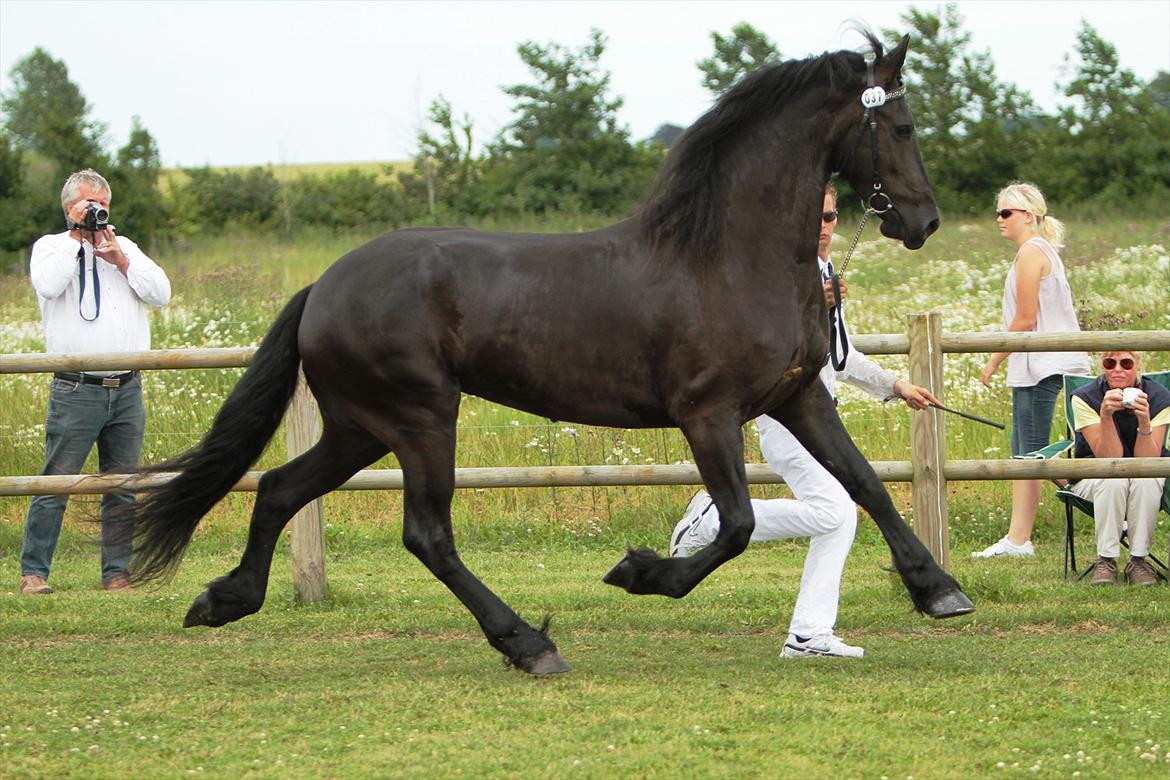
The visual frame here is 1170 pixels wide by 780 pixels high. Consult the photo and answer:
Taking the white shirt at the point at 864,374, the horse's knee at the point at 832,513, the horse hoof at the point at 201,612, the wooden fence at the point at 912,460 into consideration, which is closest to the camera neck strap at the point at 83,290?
the wooden fence at the point at 912,460

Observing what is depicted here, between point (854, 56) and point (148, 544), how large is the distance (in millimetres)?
3256

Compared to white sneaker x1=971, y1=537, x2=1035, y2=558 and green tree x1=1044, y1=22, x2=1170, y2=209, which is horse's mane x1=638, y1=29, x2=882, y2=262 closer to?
white sneaker x1=971, y1=537, x2=1035, y2=558

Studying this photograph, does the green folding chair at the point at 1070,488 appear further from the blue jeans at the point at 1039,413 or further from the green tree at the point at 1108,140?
the green tree at the point at 1108,140

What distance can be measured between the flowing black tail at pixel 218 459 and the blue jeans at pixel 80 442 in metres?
1.38

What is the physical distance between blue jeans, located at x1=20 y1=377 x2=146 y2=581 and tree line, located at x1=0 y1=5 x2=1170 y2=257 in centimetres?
1911

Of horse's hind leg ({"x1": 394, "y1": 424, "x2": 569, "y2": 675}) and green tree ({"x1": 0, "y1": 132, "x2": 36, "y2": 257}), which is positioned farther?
green tree ({"x1": 0, "y1": 132, "x2": 36, "y2": 257})

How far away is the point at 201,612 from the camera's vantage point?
558cm

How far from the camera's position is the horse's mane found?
5086mm

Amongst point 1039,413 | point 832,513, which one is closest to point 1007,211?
point 1039,413

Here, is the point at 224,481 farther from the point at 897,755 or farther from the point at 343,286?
the point at 897,755

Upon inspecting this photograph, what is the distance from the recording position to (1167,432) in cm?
711

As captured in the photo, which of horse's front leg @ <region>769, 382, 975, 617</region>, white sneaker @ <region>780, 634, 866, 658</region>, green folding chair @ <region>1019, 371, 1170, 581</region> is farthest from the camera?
green folding chair @ <region>1019, 371, 1170, 581</region>

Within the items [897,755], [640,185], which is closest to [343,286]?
[897,755]

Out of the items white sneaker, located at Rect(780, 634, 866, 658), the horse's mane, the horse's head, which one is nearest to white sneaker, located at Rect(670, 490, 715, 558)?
white sneaker, located at Rect(780, 634, 866, 658)
